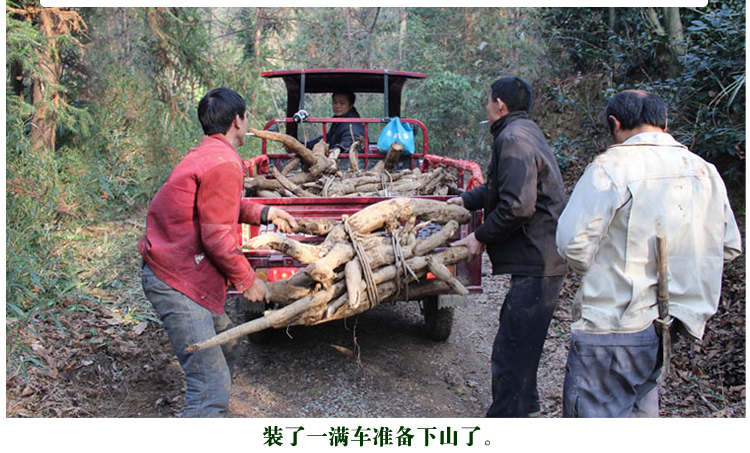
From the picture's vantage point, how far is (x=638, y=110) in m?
2.45

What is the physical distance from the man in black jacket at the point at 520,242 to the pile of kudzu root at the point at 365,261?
0.34 metres

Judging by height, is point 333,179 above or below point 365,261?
above

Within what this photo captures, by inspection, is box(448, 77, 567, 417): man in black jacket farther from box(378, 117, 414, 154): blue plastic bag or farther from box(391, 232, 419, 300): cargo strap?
box(378, 117, 414, 154): blue plastic bag

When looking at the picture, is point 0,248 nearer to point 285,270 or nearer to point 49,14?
point 285,270

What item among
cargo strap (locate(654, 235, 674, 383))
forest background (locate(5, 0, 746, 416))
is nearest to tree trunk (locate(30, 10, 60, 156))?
forest background (locate(5, 0, 746, 416))

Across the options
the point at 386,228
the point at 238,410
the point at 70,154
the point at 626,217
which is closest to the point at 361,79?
the point at 70,154

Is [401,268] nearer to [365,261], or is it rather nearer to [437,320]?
[365,261]

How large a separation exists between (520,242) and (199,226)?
63.2 inches

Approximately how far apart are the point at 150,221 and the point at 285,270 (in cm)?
118

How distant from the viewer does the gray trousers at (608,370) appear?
2.42 metres

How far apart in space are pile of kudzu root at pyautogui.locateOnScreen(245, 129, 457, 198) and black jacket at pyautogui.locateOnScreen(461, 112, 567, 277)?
1.63m

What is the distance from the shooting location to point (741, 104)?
540 centimetres

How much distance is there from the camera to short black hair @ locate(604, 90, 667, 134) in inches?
96.0

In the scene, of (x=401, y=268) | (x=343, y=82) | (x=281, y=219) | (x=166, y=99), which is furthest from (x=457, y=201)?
(x=166, y=99)
